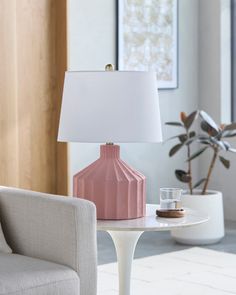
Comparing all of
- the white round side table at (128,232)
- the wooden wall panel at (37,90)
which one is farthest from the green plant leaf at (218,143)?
the white round side table at (128,232)

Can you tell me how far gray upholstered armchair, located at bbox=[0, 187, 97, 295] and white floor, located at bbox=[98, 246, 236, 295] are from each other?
0.92 meters

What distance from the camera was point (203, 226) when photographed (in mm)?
4816

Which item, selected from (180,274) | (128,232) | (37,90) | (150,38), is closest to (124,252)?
(128,232)

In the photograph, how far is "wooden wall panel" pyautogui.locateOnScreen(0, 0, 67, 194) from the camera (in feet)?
14.1

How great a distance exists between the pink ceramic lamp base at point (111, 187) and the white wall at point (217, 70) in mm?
2809

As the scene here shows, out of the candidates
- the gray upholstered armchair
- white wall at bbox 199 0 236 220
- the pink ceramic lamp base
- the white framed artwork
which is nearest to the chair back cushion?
the gray upholstered armchair

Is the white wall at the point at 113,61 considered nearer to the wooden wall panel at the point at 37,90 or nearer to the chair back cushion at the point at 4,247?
the wooden wall panel at the point at 37,90

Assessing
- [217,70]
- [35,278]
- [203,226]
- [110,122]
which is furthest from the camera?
[217,70]

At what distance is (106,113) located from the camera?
2.80m

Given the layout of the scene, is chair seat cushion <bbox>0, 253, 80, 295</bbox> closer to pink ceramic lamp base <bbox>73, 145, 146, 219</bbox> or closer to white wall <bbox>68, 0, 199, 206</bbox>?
pink ceramic lamp base <bbox>73, 145, 146, 219</bbox>

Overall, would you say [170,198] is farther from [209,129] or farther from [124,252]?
[209,129]

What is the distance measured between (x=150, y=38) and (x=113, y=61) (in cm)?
40

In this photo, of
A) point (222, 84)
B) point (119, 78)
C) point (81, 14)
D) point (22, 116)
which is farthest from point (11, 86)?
point (222, 84)

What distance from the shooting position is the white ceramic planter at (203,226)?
15.8ft
